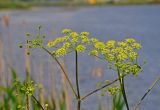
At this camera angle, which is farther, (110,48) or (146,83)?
(146,83)

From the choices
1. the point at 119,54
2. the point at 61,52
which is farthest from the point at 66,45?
the point at 119,54

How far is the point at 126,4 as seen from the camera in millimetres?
73875

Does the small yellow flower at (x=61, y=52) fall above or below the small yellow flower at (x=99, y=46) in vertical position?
below

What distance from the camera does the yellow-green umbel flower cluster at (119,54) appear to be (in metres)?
1.22

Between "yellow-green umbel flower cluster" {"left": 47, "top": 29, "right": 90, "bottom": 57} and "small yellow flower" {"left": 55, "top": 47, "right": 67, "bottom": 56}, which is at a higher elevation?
"yellow-green umbel flower cluster" {"left": 47, "top": 29, "right": 90, "bottom": 57}

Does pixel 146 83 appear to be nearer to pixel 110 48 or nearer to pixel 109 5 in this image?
pixel 110 48

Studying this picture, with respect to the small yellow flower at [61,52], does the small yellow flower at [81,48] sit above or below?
above

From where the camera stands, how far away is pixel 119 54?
1.23 m

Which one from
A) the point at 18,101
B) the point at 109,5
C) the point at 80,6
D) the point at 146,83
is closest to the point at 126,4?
the point at 109,5

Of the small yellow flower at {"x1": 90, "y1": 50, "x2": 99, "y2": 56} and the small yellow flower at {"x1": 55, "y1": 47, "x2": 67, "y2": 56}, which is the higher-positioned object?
the small yellow flower at {"x1": 55, "y1": 47, "x2": 67, "y2": 56}

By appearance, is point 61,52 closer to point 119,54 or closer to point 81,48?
point 81,48

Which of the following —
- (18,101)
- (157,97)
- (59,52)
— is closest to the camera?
(59,52)

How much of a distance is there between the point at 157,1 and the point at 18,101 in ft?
227

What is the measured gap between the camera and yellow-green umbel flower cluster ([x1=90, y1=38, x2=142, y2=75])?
1216 mm
